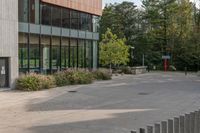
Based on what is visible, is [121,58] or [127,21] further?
[127,21]

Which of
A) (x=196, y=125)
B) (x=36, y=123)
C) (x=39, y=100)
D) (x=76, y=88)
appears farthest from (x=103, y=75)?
(x=196, y=125)

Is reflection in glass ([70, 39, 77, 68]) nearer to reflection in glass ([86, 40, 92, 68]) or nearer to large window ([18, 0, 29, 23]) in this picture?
reflection in glass ([86, 40, 92, 68])

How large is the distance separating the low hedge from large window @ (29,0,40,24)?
15.6 feet

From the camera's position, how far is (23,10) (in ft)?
101

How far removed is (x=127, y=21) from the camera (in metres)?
65.6

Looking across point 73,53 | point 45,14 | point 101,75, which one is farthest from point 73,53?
point 45,14

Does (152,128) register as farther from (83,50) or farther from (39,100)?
(83,50)

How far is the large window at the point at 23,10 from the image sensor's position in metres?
30.5

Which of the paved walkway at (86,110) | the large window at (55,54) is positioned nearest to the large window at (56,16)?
the large window at (55,54)

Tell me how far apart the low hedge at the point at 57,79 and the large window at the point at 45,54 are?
3455 mm

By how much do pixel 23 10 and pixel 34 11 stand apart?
63.6 inches

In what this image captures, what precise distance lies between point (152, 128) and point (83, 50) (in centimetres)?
3555

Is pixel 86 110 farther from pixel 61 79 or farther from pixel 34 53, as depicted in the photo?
pixel 34 53

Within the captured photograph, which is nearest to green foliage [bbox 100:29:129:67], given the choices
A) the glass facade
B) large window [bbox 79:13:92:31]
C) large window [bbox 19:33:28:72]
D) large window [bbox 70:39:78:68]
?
the glass facade
